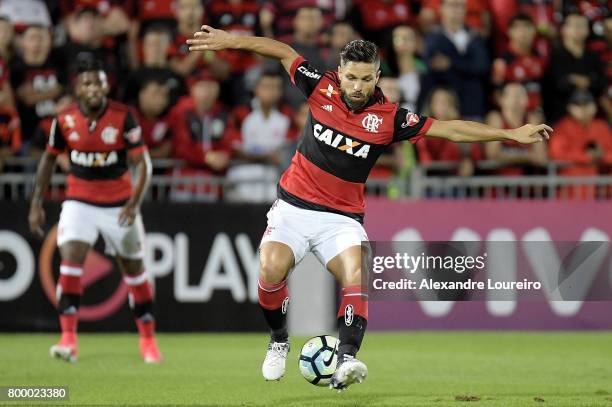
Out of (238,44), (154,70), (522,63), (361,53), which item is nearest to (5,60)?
(154,70)

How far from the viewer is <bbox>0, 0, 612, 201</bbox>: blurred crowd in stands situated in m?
14.9

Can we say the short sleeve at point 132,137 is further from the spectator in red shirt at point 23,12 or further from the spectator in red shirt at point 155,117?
the spectator in red shirt at point 23,12

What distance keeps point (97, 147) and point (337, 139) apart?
3.35m

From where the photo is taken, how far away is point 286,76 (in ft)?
54.6

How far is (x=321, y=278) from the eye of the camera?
14570 millimetres

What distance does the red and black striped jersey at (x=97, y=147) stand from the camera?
11.5 metres

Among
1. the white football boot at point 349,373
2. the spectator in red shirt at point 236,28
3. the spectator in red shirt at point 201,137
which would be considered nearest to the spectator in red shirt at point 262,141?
the spectator in red shirt at point 201,137

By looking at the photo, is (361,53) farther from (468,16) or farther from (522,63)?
(468,16)

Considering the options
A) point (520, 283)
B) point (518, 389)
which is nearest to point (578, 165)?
point (520, 283)

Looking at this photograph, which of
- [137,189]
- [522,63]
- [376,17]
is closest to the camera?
[137,189]

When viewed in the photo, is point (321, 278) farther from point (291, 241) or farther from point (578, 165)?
point (291, 241)

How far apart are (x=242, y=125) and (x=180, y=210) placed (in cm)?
161

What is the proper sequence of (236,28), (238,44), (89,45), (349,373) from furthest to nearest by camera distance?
(236,28), (89,45), (238,44), (349,373)

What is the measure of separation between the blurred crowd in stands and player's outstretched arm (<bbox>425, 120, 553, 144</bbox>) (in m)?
5.44
